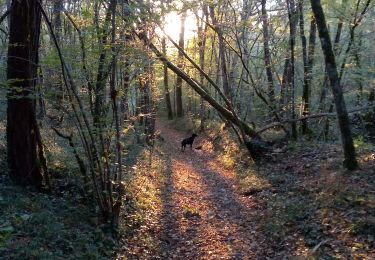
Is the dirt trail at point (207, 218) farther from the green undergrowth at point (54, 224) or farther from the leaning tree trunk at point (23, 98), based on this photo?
the leaning tree trunk at point (23, 98)

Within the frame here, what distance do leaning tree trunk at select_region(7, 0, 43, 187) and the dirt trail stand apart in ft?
10.9

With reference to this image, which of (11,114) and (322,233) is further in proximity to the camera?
(11,114)

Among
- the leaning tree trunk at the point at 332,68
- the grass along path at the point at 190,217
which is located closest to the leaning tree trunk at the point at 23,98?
the grass along path at the point at 190,217

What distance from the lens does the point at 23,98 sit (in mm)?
7949

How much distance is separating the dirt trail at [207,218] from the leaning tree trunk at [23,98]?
3.33 meters

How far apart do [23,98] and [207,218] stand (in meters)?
5.18

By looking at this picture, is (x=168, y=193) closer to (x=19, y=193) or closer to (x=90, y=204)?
(x=90, y=204)

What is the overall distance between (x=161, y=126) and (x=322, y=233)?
26.3 meters

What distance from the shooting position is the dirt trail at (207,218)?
7531 mm

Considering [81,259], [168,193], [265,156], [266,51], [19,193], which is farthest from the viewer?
[266,51]

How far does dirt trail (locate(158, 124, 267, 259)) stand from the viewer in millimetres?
7531

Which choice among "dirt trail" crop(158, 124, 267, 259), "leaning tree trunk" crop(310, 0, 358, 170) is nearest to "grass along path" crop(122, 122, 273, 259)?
"dirt trail" crop(158, 124, 267, 259)

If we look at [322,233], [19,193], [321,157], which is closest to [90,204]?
[19,193]

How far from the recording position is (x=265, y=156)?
13867 mm
